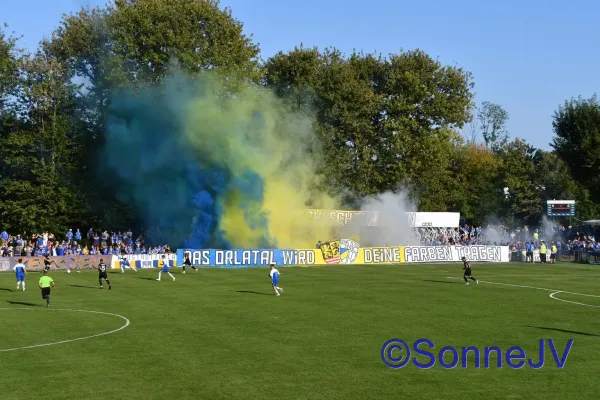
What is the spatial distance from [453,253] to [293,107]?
22762 mm

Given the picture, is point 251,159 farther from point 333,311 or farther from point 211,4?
point 333,311

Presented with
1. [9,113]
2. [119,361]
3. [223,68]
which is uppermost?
[223,68]

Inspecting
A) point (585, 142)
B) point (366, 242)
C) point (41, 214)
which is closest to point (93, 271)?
point (41, 214)

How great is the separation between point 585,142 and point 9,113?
Result: 62534mm

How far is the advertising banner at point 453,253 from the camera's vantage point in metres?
67.7

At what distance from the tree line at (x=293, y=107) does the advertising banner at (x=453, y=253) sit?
14.2 m

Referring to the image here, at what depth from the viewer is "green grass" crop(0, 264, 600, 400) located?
57.5ft

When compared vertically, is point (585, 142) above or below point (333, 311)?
above

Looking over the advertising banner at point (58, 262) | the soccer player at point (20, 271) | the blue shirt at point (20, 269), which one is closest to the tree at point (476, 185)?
the advertising banner at point (58, 262)

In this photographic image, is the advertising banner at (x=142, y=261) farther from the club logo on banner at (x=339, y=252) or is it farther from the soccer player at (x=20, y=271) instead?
the soccer player at (x=20, y=271)

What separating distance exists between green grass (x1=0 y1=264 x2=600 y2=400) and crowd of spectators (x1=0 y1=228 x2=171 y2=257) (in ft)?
41.2

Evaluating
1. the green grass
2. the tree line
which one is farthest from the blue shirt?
the tree line

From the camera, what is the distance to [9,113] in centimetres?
6781

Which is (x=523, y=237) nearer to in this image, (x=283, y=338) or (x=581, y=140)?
(x=581, y=140)
